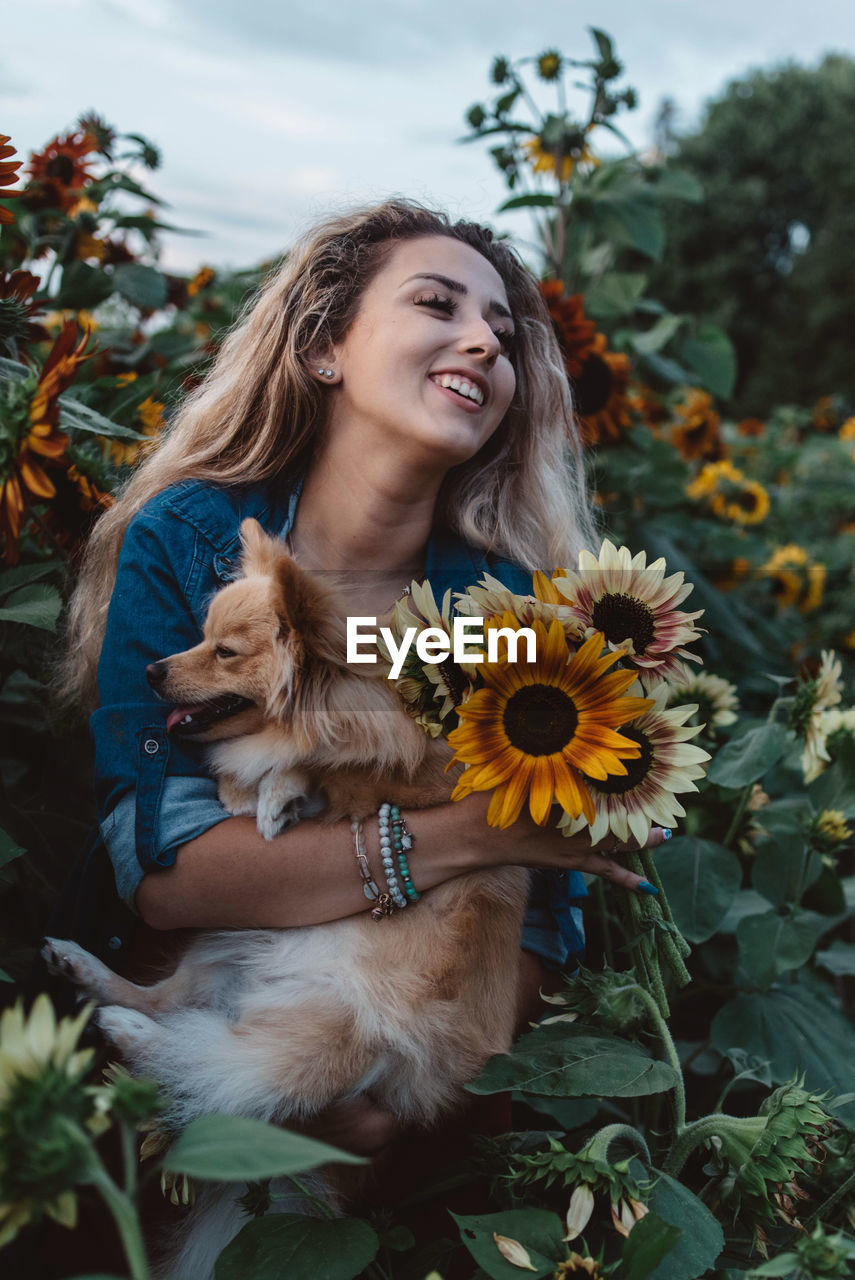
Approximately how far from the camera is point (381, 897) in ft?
5.52

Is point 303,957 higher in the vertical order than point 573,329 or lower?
lower

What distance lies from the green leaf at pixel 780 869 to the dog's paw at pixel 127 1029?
58.0 inches

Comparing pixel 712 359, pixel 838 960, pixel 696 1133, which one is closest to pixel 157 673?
pixel 696 1133

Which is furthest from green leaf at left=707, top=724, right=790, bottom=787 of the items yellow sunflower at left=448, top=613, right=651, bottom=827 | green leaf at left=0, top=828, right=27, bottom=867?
green leaf at left=0, top=828, right=27, bottom=867

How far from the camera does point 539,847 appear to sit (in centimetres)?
163

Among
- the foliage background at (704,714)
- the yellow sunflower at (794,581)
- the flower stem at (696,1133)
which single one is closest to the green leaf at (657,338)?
the foliage background at (704,714)

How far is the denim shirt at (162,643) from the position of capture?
5.49 ft

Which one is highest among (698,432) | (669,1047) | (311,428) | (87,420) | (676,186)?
(676,186)

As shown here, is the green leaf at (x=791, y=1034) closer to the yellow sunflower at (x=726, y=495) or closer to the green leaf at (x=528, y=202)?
the green leaf at (x=528, y=202)

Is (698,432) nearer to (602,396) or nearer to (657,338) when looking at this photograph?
(657,338)

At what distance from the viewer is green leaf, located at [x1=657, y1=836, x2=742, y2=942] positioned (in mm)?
2238

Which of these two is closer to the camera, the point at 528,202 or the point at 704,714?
the point at 704,714

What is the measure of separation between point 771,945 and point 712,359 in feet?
8.89

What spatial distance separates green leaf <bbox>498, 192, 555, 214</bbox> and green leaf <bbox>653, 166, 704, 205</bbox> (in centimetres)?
54
